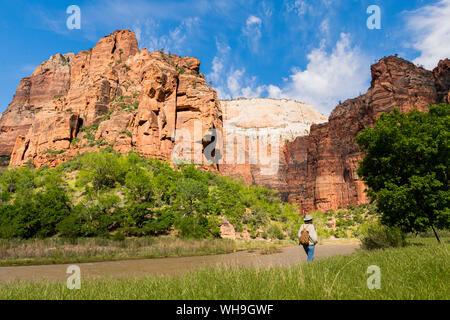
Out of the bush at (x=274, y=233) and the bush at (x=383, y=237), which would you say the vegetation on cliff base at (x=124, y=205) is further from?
the bush at (x=383, y=237)

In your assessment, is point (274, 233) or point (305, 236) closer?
point (305, 236)

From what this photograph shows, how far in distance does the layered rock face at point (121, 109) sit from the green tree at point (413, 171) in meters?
48.1

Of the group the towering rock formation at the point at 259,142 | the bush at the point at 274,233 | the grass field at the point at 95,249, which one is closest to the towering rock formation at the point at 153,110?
the towering rock formation at the point at 259,142

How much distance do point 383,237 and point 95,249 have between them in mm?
22971

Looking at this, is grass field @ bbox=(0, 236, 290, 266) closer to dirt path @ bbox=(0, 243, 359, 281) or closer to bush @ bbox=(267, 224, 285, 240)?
dirt path @ bbox=(0, 243, 359, 281)

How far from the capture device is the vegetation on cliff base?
31.1 meters

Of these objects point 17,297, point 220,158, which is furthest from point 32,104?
point 17,297

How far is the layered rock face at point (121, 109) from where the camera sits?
60.9 meters

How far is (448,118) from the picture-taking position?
1522 cm

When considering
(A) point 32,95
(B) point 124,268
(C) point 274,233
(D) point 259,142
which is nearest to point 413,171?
(B) point 124,268

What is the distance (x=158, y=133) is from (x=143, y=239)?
34051mm

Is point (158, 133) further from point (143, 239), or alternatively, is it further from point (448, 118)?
point (448, 118)

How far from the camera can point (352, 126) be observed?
9094 cm

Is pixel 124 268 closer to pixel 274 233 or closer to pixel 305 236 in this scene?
pixel 305 236
